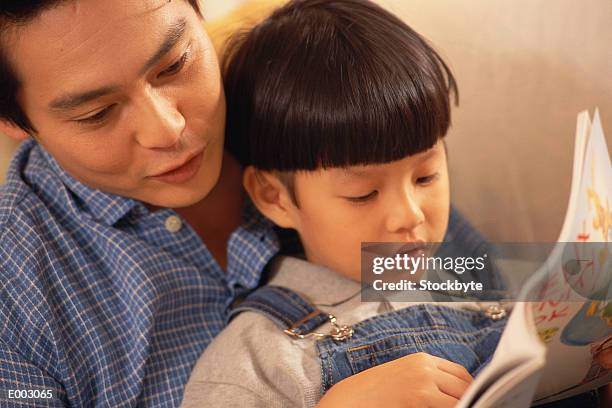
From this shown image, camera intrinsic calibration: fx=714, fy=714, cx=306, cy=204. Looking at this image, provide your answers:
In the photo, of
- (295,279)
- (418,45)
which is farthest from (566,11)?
(295,279)

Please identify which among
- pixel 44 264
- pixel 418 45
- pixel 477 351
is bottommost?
pixel 477 351

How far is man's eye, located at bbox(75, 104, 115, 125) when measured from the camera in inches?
36.6

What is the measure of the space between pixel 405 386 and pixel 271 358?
0.68 ft

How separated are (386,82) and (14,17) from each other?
474 millimetres

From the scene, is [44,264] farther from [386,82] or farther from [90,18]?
[386,82]

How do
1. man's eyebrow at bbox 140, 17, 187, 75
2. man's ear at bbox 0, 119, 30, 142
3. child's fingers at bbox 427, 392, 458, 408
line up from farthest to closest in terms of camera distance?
man's ear at bbox 0, 119, 30, 142
man's eyebrow at bbox 140, 17, 187, 75
child's fingers at bbox 427, 392, 458, 408

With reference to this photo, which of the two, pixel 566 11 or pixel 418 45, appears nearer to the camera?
pixel 418 45

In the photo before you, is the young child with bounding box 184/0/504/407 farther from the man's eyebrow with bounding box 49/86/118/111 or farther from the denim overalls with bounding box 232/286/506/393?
the man's eyebrow with bounding box 49/86/118/111

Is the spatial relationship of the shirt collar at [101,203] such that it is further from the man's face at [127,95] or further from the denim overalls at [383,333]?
the denim overalls at [383,333]

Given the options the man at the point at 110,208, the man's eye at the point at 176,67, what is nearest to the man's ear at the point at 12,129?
the man at the point at 110,208

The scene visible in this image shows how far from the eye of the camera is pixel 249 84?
107 centimetres

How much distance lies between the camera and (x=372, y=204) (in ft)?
3.22

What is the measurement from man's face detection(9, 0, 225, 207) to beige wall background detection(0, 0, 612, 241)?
0.33 metres

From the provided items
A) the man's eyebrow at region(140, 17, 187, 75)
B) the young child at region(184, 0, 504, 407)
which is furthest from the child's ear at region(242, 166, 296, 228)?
the man's eyebrow at region(140, 17, 187, 75)
